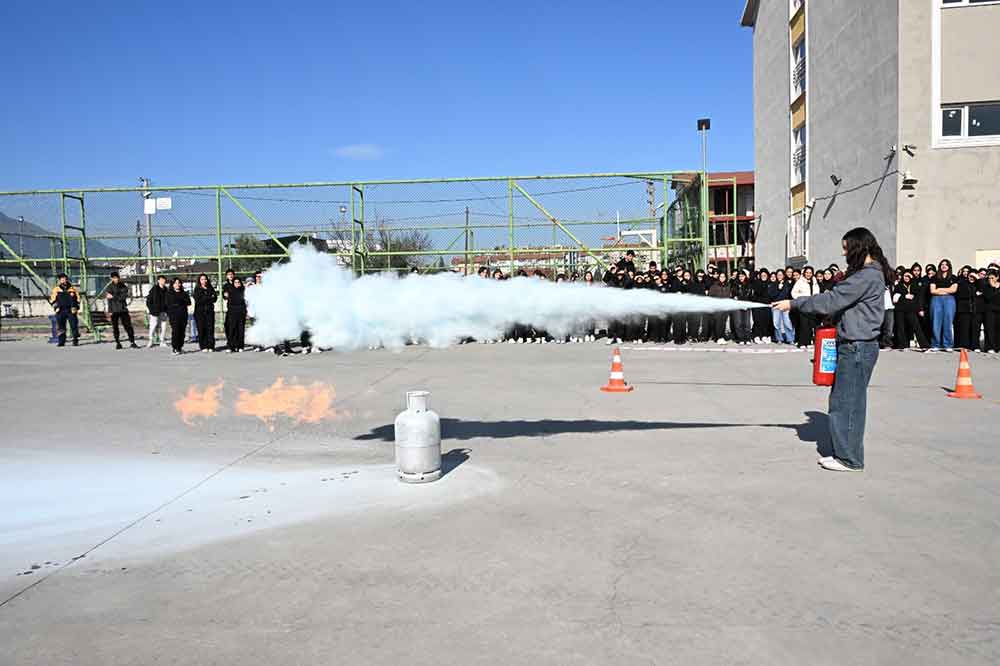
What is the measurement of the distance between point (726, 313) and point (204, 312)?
1340 centimetres

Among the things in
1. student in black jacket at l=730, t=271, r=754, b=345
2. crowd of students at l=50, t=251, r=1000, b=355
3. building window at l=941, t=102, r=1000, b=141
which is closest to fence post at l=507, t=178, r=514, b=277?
crowd of students at l=50, t=251, r=1000, b=355

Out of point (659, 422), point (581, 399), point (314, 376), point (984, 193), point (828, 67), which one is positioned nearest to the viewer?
point (659, 422)

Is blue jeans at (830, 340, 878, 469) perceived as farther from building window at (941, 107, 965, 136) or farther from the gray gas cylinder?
building window at (941, 107, 965, 136)

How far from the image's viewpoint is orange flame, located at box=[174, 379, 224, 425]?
32.0 ft

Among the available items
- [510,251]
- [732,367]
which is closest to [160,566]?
[732,367]

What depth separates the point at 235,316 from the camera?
61.2ft

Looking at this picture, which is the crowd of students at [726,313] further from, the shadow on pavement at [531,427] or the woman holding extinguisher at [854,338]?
the woman holding extinguisher at [854,338]

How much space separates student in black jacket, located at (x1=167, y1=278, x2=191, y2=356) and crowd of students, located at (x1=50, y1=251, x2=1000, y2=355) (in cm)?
3

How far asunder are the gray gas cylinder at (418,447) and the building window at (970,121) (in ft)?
58.0

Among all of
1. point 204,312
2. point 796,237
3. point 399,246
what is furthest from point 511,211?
point 796,237

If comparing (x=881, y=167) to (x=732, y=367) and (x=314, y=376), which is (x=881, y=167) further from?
(x=314, y=376)

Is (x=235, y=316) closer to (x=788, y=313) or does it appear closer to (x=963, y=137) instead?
(x=788, y=313)

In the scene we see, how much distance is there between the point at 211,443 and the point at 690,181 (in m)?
15.0

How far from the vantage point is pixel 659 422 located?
8.78 metres
